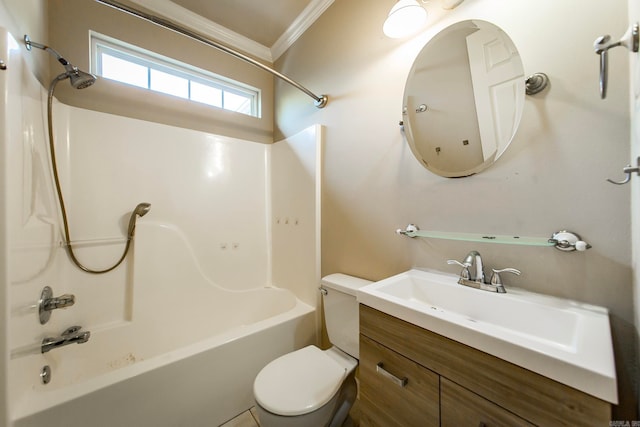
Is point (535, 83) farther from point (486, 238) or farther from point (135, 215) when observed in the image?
point (135, 215)

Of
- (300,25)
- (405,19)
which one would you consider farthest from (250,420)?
(300,25)

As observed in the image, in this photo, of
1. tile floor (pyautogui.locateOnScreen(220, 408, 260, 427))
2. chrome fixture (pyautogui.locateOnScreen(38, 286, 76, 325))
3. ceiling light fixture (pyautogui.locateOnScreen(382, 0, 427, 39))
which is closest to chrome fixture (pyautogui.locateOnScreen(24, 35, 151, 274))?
chrome fixture (pyautogui.locateOnScreen(38, 286, 76, 325))

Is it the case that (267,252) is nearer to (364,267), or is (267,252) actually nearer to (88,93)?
(364,267)

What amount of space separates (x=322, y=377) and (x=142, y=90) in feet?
7.61

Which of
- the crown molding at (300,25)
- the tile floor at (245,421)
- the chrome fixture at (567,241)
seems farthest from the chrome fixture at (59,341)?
the crown molding at (300,25)

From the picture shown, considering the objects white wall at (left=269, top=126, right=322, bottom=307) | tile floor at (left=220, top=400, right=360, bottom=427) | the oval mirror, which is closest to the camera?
the oval mirror

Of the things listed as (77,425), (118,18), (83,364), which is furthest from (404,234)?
(118,18)

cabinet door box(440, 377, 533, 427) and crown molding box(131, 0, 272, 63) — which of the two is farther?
crown molding box(131, 0, 272, 63)

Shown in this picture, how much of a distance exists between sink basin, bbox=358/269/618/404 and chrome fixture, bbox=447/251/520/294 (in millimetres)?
24

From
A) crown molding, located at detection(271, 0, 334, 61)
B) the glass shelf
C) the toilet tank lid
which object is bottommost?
the toilet tank lid

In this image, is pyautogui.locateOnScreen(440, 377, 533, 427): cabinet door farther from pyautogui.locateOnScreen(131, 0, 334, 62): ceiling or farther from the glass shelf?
pyautogui.locateOnScreen(131, 0, 334, 62): ceiling

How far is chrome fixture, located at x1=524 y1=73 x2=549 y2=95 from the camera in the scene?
0.82 metres

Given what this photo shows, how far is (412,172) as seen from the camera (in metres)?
1.22

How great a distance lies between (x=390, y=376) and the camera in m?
0.80
